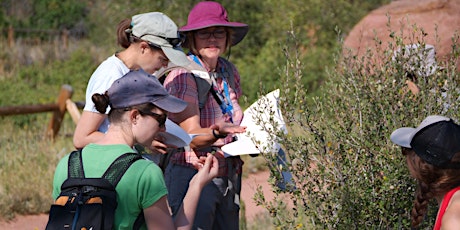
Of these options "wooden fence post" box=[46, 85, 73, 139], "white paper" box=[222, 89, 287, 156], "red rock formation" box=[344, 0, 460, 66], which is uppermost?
"white paper" box=[222, 89, 287, 156]

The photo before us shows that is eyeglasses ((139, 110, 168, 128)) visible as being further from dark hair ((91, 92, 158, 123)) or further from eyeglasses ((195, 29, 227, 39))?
eyeglasses ((195, 29, 227, 39))

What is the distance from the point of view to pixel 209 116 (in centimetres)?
402

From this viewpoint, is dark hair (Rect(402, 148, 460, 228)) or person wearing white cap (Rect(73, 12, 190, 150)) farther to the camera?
person wearing white cap (Rect(73, 12, 190, 150))

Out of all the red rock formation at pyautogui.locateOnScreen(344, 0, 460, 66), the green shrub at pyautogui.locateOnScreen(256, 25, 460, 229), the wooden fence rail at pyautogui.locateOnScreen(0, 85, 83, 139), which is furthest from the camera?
the wooden fence rail at pyautogui.locateOnScreen(0, 85, 83, 139)

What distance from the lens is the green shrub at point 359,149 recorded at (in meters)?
3.47

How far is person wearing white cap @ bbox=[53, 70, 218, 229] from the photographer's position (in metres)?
2.77

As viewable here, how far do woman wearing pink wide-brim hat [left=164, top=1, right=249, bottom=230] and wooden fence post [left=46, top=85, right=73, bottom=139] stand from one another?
18.8 feet

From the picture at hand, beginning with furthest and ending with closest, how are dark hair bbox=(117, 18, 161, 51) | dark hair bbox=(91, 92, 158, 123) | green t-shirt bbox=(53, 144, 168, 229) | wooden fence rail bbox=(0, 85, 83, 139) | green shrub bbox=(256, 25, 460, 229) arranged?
wooden fence rail bbox=(0, 85, 83, 139), dark hair bbox=(117, 18, 161, 51), green shrub bbox=(256, 25, 460, 229), dark hair bbox=(91, 92, 158, 123), green t-shirt bbox=(53, 144, 168, 229)

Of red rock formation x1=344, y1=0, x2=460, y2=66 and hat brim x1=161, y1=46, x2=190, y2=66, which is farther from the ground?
hat brim x1=161, y1=46, x2=190, y2=66

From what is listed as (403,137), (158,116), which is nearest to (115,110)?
(158,116)

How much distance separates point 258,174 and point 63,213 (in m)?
6.06

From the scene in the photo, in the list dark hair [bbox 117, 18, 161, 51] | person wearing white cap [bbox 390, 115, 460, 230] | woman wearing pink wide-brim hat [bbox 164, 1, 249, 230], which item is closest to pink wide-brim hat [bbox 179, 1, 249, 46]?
woman wearing pink wide-brim hat [bbox 164, 1, 249, 230]

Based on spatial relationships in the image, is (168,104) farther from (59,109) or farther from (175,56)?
(59,109)

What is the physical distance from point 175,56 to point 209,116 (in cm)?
44
